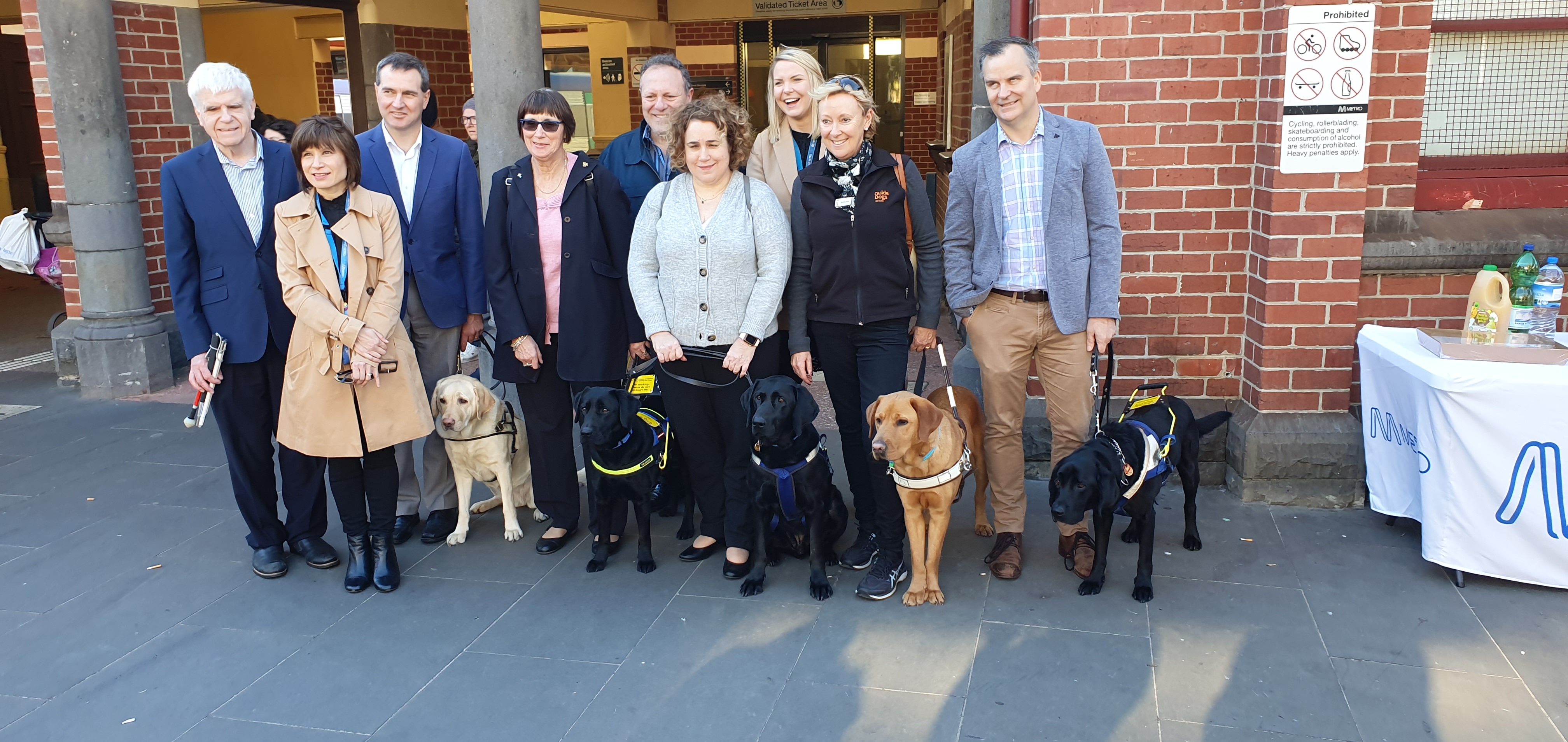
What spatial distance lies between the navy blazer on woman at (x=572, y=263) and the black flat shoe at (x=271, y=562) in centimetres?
133

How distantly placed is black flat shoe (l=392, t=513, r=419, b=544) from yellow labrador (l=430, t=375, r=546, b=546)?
0.69ft

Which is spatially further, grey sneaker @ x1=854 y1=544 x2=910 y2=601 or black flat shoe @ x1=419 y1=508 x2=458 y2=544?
black flat shoe @ x1=419 y1=508 x2=458 y2=544

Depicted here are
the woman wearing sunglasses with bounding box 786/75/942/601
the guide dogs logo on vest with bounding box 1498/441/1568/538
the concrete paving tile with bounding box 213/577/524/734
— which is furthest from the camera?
the woman wearing sunglasses with bounding box 786/75/942/601

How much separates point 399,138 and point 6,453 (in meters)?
3.56

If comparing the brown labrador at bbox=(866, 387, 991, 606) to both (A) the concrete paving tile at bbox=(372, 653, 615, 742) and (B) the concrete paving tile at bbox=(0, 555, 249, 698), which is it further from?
(B) the concrete paving tile at bbox=(0, 555, 249, 698)

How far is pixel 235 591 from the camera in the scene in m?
4.27

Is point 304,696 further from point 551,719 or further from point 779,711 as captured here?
point 779,711


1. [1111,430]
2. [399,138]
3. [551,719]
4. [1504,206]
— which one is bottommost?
[551,719]

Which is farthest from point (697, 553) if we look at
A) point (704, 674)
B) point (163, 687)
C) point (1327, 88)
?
point (1327, 88)

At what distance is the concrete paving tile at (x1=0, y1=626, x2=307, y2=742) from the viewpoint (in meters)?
3.30

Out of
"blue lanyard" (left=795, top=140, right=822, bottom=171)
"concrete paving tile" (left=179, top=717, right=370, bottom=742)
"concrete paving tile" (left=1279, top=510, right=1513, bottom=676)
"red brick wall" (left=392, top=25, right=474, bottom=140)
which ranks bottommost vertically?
"concrete paving tile" (left=179, top=717, right=370, bottom=742)

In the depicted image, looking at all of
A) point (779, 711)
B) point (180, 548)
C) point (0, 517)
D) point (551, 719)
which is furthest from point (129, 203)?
point (779, 711)

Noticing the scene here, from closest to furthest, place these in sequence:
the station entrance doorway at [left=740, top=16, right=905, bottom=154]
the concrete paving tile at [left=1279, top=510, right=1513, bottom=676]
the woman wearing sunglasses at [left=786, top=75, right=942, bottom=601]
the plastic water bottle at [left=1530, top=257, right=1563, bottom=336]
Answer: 1. the concrete paving tile at [left=1279, top=510, right=1513, bottom=676]
2. the woman wearing sunglasses at [left=786, top=75, right=942, bottom=601]
3. the plastic water bottle at [left=1530, top=257, right=1563, bottom=336]
4. the station entrance doorway at [left=740, top=16, right=905, bottom=154]

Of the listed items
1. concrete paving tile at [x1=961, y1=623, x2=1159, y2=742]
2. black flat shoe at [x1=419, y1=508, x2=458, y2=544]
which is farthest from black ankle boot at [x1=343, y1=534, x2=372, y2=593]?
concrete paving tile at [x1=961, y1=623, x2=1159, y2=742]
